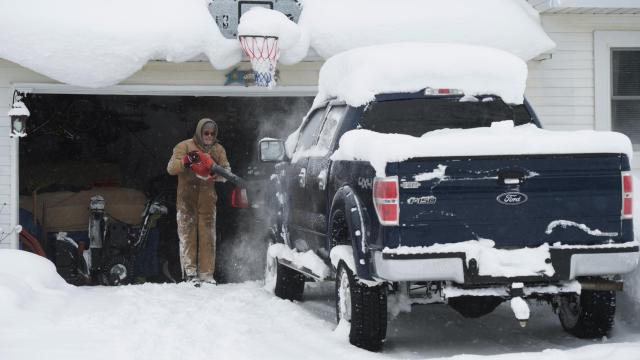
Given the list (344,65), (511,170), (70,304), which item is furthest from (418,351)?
(70,304)

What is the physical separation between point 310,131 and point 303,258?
136 centimetres

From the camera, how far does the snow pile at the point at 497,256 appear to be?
682cm

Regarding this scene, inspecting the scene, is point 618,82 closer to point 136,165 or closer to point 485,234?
point 485,234

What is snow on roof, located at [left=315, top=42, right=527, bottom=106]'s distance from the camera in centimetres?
834

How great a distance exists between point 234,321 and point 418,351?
6.90 ft

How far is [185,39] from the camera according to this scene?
12945 mm

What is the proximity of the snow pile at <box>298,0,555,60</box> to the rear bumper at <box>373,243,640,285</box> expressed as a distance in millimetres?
6893

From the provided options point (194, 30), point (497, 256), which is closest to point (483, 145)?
point (497, 256)

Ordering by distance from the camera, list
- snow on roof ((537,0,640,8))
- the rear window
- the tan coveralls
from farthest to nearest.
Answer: snow on roof ((537,0,640,8)) → the tan coveralls → the rear window

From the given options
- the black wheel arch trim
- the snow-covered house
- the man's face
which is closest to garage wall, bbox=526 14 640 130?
the snow-covered house

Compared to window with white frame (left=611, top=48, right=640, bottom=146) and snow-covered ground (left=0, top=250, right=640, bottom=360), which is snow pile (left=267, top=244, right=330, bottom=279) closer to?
snow-covered ground (left=0, top=250, right=640, bottom=360)

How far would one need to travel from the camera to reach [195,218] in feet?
41.1

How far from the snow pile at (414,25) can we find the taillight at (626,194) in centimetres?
667

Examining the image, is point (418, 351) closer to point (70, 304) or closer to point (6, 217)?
point (70, 304)
